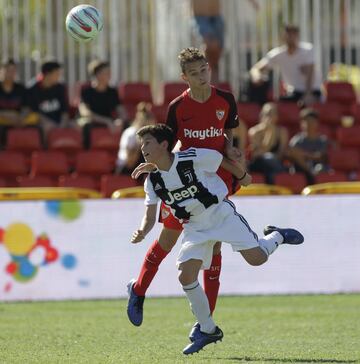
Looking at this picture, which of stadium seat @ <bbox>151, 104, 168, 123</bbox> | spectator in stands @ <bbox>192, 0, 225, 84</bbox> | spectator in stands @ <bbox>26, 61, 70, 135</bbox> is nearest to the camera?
spectator in stands @ <bbox>26, 61, 70, 135</bbox>

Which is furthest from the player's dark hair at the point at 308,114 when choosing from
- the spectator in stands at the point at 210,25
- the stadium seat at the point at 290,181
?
the spectator in stands at the point at 210,25

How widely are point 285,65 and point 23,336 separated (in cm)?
897

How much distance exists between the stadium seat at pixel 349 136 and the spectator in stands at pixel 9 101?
15.2ft

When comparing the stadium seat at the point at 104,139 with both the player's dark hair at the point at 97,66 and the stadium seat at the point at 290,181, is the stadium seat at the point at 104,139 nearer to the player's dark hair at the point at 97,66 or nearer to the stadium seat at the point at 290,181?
the player's dark hair at the point at 97,66

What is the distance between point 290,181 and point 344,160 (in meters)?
1.47

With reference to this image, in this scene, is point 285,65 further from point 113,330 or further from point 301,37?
point 113,330

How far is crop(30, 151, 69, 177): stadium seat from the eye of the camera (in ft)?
50.6

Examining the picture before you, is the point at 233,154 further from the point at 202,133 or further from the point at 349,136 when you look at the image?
the point at 349,136

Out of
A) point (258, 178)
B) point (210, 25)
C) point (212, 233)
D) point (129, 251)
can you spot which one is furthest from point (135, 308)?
point (210, 25)

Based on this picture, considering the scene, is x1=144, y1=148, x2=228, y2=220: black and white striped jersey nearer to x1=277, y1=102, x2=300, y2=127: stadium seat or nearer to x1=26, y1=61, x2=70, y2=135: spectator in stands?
x1=26, y1=61, x2=70, y2=135: spectator in stands

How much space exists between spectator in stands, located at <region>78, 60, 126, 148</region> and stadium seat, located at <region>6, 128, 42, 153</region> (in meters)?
0.71

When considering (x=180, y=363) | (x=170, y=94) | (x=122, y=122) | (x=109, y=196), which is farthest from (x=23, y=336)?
(x=170, y=94)

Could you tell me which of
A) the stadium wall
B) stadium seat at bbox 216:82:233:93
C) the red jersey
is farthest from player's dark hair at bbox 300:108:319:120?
the red jersey

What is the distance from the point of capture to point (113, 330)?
9789mm
